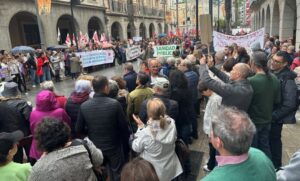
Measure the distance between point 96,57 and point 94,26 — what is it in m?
18.2

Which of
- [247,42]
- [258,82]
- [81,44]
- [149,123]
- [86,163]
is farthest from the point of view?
[81,44]

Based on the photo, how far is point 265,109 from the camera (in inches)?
139

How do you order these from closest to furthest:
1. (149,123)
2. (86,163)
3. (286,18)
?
(86,163) < (149,123) < (286,18)

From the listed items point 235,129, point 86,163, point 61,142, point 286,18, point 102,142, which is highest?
point 286,18

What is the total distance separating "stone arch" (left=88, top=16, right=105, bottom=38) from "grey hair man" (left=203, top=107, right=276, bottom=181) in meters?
30.3

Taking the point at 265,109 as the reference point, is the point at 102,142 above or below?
below

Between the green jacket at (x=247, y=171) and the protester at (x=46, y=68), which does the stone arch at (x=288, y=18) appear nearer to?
the protester at (x=46, y=68)

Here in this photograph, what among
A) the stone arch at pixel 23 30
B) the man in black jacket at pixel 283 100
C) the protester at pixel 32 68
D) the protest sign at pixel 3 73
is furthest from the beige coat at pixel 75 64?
the man in black jacket at pixel 283 100

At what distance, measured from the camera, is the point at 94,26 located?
33.9m

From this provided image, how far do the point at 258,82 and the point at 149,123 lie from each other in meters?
1.45

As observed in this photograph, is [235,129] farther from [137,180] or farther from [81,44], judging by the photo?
[81,44]

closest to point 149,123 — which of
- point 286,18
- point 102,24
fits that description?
point 286,18

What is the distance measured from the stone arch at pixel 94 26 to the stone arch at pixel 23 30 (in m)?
7.38

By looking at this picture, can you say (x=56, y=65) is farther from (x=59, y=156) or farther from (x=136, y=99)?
(x=59, y=156)
